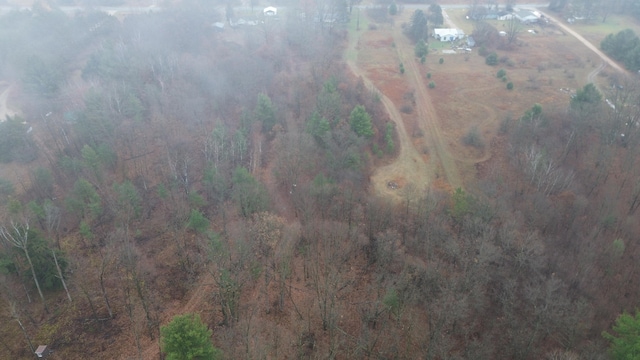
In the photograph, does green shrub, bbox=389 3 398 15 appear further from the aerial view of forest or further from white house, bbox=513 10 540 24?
white house, bbox=513 10 540 24

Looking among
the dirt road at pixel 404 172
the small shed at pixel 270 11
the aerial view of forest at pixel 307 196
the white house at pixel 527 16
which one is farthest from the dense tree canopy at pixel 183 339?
the white house at pixel 527 16

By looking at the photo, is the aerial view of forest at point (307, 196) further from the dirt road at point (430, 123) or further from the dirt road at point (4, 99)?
the dirt road at point (4, 99)

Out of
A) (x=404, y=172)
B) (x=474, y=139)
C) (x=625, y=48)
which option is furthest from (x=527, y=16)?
(x=404, y=172)

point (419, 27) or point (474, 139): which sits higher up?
point (419, 27)

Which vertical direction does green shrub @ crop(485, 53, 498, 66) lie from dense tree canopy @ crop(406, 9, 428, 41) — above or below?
below

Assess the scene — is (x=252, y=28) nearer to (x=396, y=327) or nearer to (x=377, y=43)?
(x=377, y=43)

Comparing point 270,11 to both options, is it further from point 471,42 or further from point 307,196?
point 307,196

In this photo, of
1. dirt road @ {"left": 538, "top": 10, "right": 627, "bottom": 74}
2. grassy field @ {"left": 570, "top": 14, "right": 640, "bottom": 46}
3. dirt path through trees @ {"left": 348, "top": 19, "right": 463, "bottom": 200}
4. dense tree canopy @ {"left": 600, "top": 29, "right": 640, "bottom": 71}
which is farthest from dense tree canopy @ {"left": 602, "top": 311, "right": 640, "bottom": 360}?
grassy field @ {"left": 570, "top": 14, "right": 640, "bottom": 46}
